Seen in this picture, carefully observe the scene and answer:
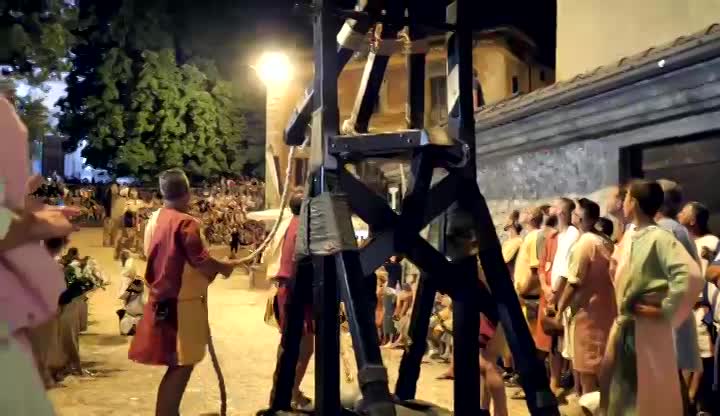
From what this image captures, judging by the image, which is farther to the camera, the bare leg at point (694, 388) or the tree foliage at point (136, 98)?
the tree foliage at point (136, 98)

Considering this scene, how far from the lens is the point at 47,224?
2.49 metres

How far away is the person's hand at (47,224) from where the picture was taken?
96.4 inches

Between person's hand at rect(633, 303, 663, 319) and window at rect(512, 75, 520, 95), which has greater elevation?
window at rect(512, 75, 520, 95)

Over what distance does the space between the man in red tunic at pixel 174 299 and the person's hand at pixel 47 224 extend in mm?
2661

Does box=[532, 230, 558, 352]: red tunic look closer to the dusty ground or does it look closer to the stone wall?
the dusty ground

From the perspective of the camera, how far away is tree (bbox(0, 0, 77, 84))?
630 inches

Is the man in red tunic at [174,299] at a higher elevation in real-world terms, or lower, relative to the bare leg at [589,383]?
higher

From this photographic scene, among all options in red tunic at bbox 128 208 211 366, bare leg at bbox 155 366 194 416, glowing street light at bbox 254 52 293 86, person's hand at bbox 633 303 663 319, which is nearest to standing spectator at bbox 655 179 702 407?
person's hand at bbox 633 303 663 319

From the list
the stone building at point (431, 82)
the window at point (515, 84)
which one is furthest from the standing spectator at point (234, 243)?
the window at point (515, 84)

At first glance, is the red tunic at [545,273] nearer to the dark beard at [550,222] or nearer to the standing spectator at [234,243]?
the dark beard at [550,222]

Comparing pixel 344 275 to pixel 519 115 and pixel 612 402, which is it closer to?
pixel 612 402

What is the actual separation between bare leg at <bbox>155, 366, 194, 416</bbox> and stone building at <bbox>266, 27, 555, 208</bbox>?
1629 centimetres

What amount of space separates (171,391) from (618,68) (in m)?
4.69

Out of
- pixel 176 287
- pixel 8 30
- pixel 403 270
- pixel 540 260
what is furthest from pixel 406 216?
pixel 8 30
